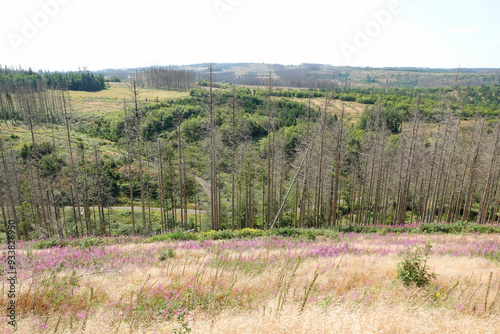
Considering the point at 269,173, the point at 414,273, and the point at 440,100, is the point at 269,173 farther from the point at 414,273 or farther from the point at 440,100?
the point at 414,273

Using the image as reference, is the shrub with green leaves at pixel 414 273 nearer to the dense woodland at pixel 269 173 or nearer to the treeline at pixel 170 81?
the dense woodland at pixel 269 173

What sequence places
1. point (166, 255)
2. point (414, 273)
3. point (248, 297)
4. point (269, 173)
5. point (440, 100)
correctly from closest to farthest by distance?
point (248, 297), point (414, 273), point (166, 255), point (440, 100), point (269, 173)

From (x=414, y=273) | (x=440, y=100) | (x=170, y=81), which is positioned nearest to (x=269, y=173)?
(x=440, y=100)

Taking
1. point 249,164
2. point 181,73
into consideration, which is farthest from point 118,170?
point 181,73

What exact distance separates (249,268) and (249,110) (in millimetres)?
95863

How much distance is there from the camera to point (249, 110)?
331 ft

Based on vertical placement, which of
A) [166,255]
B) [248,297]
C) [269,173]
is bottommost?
[269,173]

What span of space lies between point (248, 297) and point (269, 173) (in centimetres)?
2301

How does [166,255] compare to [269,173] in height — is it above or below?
Answer: above

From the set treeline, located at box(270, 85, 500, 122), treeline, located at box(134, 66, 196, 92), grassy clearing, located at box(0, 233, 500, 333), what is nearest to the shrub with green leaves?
grassy clearing, located at box(0, 233, 500, 333)

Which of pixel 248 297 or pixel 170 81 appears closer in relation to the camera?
pixel 248 297

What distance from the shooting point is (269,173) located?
1149 inches

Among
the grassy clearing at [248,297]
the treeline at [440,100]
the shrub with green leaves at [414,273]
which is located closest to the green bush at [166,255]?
the grassy clearing at [248,297]

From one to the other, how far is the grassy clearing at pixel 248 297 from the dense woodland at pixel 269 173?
1025cm
